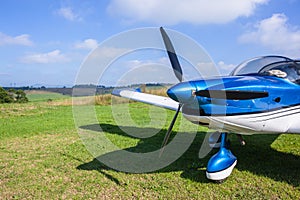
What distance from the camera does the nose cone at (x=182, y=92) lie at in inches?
169

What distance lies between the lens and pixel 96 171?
5.30 metres

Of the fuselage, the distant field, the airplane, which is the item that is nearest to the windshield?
the airplane

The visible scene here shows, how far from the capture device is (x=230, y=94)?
14.2 ft

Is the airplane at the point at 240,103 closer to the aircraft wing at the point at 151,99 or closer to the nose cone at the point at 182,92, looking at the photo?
the nose cone at the point at 182,92

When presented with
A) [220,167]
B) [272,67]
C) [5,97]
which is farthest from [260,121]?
[5,97]

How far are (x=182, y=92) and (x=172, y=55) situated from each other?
1.71 metres

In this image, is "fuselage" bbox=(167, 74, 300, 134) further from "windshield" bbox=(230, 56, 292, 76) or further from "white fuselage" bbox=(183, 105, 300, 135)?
"windshield" bbox=(230, 56, 292, 76)

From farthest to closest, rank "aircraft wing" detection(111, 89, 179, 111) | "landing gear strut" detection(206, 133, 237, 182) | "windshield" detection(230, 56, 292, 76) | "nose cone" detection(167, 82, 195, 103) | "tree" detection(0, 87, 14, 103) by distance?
"tree" detection(0, 87, 14, 103) → "aircraft wing" detection(111, 89, 179, 111) → "windshield" detection(230, 56, 292, 76) → "landing gear strut" detection(206, 133, 237, 182) → "nose cone" detection(167, 82, 195, 103)

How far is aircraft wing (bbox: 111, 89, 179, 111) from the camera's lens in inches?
328

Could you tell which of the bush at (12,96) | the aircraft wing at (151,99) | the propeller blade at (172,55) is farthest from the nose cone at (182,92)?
the bush at (12,96)

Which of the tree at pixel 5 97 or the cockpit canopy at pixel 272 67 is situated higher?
the cockpit canopy at pixel 272 67

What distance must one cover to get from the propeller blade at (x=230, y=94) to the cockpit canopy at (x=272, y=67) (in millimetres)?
831

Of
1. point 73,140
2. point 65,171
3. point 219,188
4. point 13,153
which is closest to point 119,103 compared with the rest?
point 73,140

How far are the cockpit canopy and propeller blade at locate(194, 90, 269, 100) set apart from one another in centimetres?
83
